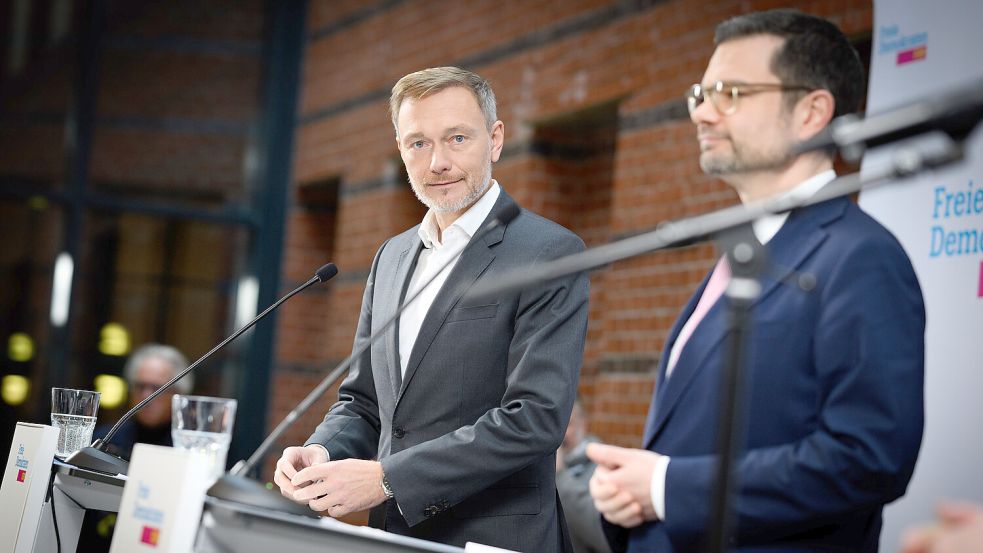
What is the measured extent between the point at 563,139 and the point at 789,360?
3.93m

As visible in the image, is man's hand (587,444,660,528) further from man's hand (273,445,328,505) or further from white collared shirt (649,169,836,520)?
man's hand (273,445,328,505)

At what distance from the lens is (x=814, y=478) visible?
158cm

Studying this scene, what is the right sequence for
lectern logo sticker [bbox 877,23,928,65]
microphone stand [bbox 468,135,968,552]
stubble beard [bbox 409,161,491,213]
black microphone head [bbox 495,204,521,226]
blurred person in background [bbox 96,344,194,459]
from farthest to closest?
1. blurred person in background [bbox 96,344,194,459]
2. lectern logo sticker [bbox 877,23,928,65]
3. stubble beard [bbox 409,161,491,213]
4. black microphone head [bbox 495,204,521,226]
5. microphone stand [bbox 468,135,968,552]

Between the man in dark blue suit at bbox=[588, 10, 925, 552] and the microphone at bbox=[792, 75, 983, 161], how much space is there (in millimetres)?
245

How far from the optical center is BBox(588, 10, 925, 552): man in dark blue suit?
5.22 feet

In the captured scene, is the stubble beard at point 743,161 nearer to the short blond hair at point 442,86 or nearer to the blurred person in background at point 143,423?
the short blond hair at point 442,86

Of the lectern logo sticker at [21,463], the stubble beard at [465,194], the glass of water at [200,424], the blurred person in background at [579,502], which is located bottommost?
the blurred person in background at [579,502]

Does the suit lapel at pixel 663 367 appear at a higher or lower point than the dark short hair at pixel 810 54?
lower

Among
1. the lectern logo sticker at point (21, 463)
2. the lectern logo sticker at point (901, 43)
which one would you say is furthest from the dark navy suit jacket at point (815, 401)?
the lectern logo sticker at point (901, 43)

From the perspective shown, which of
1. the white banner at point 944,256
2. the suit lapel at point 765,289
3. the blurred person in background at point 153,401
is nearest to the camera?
the suit lapel at point 765,289

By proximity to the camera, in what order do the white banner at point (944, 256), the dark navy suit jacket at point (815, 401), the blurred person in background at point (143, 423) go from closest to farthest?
1. the dark navy suit jacket at point (815, 401)
2. the white banner at point (944, 256)
3. the blurred person in background at point (143, 423)

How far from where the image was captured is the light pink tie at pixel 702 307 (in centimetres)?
183

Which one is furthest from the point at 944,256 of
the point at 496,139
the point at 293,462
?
the point at 293,462

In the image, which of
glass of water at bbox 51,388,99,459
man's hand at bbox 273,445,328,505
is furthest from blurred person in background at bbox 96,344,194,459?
man's hand at bbox 273,445,328,505
